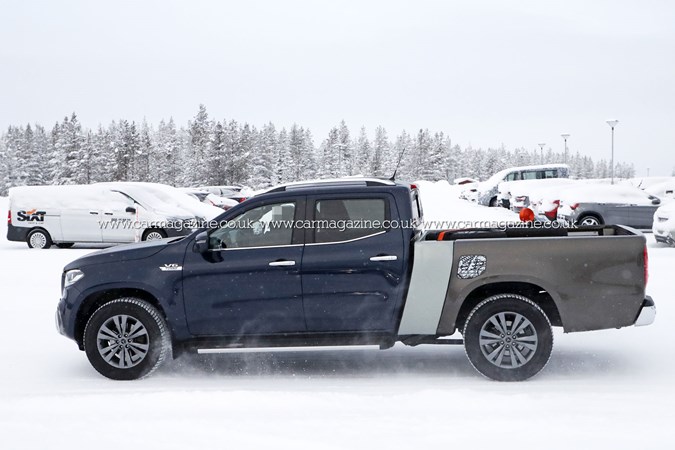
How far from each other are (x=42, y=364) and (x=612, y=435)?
5.45 m

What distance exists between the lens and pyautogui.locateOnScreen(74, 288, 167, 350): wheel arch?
265 inches

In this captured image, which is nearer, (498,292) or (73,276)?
(498,292)

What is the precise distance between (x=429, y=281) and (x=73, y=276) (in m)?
3.37

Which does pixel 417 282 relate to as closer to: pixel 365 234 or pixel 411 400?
pixel 365 234

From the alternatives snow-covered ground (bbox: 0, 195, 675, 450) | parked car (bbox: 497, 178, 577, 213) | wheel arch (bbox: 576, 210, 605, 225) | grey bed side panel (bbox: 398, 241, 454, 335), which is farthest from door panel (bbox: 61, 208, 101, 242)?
parked car (bbox: 497, 178, 577, 213)

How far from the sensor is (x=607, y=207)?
20.3 meters

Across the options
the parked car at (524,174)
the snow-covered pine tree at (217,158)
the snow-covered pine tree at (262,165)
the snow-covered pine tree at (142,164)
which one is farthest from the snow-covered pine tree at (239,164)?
the parked car at (524,174)

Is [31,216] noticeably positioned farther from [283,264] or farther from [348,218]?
[348,218]

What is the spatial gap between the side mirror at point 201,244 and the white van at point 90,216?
12041 millimetres

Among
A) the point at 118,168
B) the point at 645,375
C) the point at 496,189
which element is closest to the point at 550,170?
the point at 496,189

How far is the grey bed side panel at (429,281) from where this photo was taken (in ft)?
21.0

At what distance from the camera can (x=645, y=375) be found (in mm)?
6582

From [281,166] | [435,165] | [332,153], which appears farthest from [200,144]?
[435,165]

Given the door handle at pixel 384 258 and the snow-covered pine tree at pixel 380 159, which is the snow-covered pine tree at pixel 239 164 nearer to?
the snow-covered pine tree at pixel 380 159
